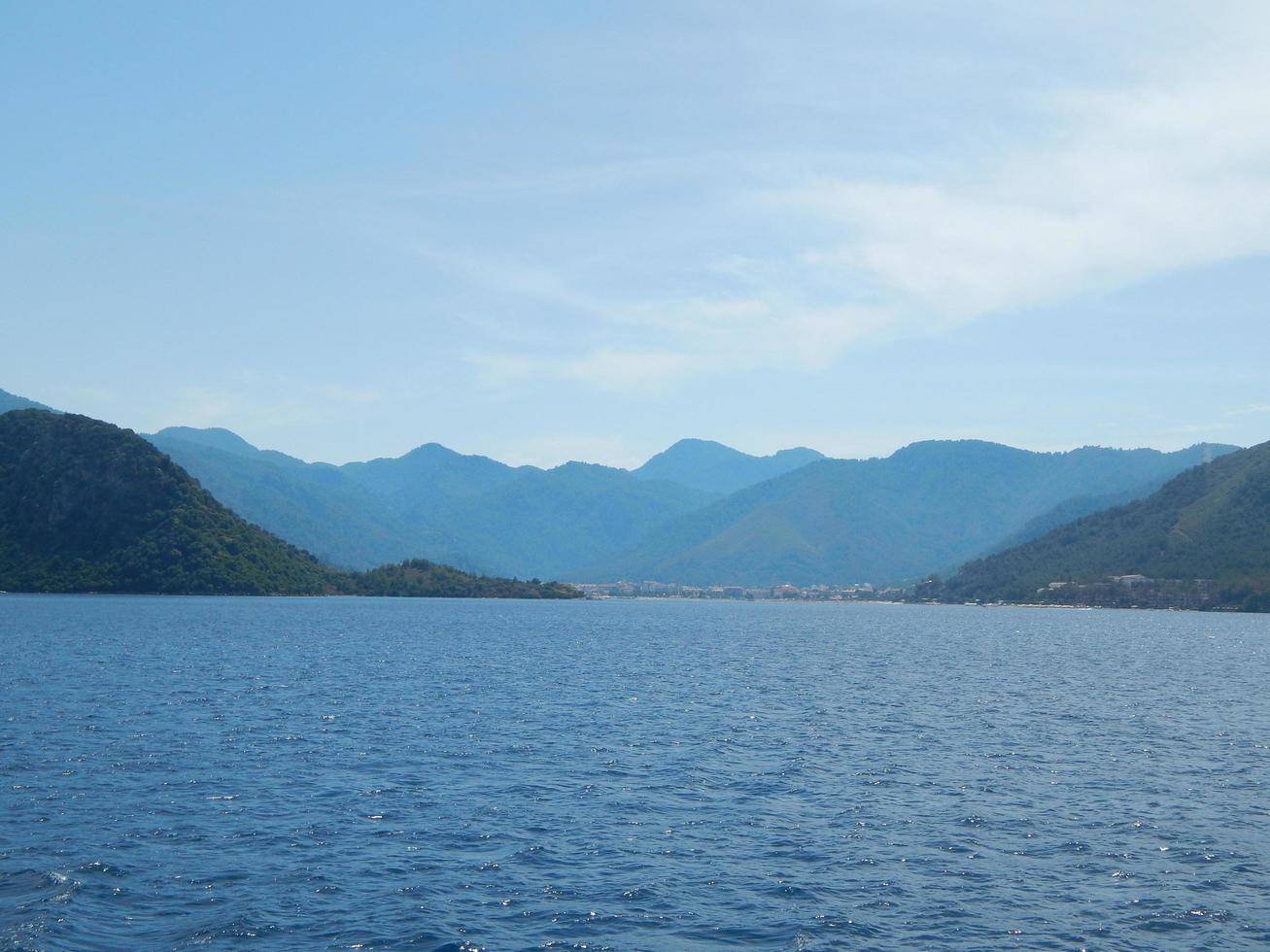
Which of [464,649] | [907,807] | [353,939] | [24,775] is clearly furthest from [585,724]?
[464,649]

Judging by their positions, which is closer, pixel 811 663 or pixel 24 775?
pixel 24 775

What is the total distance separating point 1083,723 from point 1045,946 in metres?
45.2

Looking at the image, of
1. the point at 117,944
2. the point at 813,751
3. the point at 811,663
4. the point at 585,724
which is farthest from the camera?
the point at 811,663

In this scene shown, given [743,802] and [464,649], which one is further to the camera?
[464,649]

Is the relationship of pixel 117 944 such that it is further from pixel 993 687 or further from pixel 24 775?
pixel 993 687

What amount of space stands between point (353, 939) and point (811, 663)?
313 feet

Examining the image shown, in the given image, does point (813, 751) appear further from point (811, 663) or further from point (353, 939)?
point (811, 663)

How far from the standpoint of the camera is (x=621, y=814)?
140ft

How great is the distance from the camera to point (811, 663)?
120 meters

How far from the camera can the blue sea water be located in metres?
30.3

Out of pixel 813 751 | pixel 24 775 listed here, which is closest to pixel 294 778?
pixel 24 775

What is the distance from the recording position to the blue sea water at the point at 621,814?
3028 cm

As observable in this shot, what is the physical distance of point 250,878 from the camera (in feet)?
109

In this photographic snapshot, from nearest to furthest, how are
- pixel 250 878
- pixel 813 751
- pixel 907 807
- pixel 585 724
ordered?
pixel 250 878 → pixel 907 807 → pixel 813 751 → pixel 585 724
